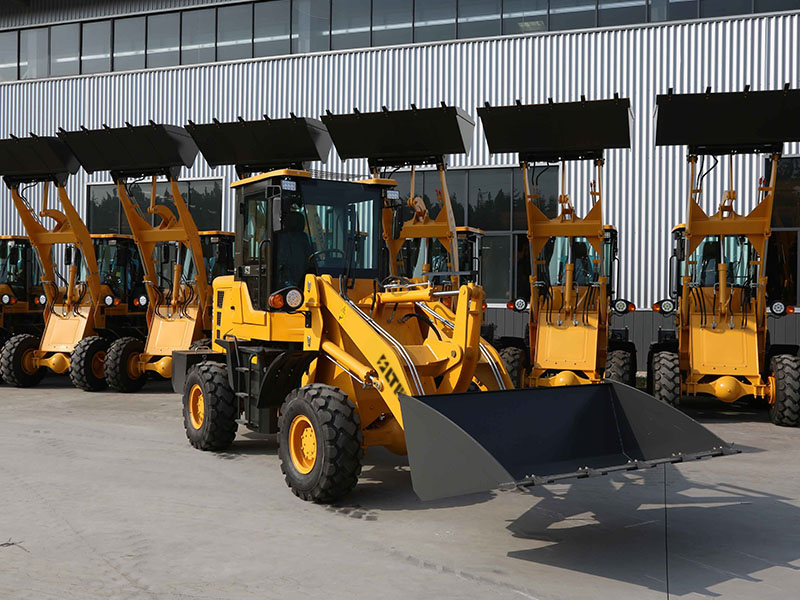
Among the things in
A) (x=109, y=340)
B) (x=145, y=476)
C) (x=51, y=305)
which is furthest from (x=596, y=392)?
(x=51, y=305)

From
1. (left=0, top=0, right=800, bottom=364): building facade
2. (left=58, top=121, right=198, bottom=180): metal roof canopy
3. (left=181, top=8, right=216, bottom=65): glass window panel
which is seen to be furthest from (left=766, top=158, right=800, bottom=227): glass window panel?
(left=181, top=8, right=216, bottom=65): glass window panel

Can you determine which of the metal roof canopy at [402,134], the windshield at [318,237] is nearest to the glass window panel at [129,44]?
the metal roof canopy at [402,134]

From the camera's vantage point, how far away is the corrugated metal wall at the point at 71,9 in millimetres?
22141

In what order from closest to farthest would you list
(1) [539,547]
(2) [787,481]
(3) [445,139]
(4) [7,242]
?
(1) [539,547], (2) [787,481], (3) [445,139], (4) [7,242]

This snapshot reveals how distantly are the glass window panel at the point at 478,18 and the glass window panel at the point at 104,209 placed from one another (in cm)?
994

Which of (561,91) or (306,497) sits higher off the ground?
(561,91)

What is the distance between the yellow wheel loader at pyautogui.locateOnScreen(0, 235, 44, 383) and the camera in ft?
54.7

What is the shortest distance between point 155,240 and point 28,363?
3.29 m

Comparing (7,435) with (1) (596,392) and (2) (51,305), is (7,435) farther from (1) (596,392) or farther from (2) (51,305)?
(1) (596,392)

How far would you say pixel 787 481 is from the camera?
8.13 metres

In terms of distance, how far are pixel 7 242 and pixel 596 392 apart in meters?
13.7

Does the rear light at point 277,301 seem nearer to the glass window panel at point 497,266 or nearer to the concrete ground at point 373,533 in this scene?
the concrete ground at point 373,533

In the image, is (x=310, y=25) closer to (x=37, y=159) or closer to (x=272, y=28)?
(x=272, y=28)

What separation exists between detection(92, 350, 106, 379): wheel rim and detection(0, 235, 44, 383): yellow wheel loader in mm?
2920
